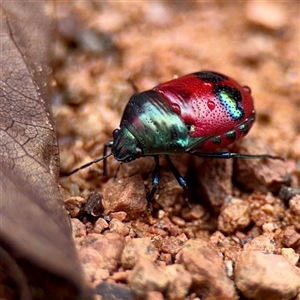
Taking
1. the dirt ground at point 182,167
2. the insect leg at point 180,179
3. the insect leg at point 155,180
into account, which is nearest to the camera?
the dirt ground at point 182,167

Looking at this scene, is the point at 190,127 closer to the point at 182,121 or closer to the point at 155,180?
the point at 182,121

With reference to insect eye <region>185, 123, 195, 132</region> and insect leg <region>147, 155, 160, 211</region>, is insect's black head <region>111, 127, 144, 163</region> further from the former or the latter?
insect eye <region>185, 123, 195, 132</region>

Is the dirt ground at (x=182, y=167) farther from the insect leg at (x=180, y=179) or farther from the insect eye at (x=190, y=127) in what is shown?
the insect eye at (x=190, y=127)

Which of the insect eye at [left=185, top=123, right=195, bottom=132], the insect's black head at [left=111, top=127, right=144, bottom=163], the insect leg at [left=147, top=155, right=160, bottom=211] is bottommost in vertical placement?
the insect leg at [left=147, top=155, right=160, bottom=211]

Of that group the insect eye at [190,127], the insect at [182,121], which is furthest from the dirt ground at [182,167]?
the insect eye at [190,127]

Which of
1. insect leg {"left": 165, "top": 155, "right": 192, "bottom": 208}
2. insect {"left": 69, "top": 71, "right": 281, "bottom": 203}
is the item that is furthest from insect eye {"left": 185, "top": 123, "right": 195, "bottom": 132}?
insect leg {"left": 165, "top": 155, "right": 192, "bottom": 208}

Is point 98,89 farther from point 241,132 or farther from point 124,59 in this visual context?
point 241,132

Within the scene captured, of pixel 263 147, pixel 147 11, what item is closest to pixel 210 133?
pixel 263 147
